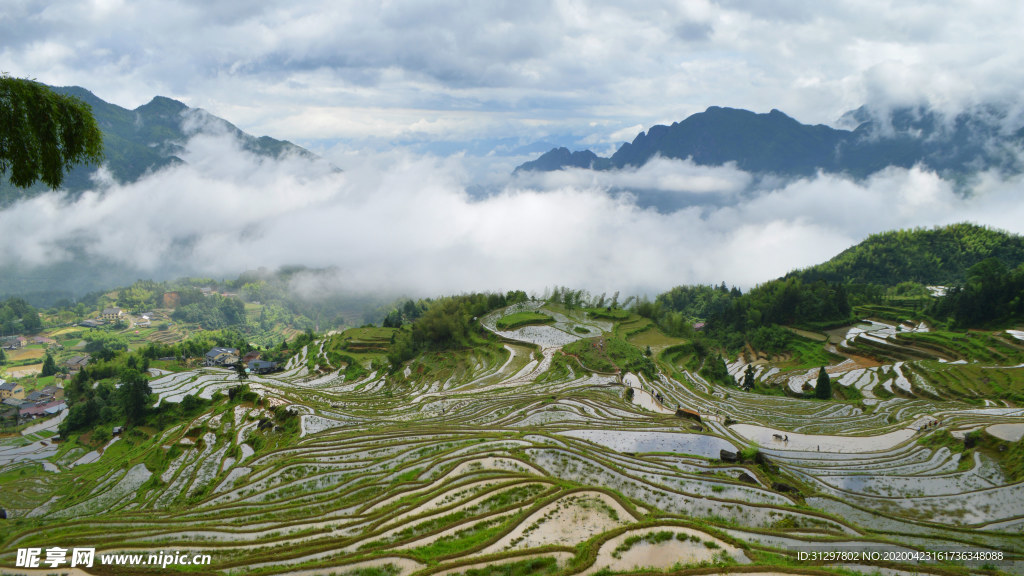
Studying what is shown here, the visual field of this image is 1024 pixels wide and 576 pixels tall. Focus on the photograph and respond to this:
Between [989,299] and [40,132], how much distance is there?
87.5 meters

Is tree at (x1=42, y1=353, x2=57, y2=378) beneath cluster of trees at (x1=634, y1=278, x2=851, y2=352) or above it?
beneath

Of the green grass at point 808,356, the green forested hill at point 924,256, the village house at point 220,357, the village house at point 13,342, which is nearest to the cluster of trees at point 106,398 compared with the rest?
the village house at point 220,357

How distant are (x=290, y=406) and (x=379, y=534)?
2266 centimetres

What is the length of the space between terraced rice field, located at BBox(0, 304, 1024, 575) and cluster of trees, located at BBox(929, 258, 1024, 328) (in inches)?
1234

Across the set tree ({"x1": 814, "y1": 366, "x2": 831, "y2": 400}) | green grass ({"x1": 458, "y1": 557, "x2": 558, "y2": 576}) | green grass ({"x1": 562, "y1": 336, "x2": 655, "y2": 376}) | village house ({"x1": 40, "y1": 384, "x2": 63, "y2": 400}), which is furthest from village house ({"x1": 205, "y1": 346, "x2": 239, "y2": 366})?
tree ({"x1": 814, "y1": 366, "x2": 831, "y2": 400})

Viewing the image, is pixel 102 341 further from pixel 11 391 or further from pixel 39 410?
pixel 39 410

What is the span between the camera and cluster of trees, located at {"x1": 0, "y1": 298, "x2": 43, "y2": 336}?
12256cm

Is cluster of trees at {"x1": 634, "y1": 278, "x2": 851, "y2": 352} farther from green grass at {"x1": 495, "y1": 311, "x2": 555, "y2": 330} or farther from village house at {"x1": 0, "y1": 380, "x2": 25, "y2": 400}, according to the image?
village house at {"x1": 0, "y1": 380, "x2": 25, "y2": 400}

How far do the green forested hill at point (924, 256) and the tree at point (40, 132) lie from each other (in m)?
138

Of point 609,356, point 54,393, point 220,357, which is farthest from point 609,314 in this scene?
point 54,393

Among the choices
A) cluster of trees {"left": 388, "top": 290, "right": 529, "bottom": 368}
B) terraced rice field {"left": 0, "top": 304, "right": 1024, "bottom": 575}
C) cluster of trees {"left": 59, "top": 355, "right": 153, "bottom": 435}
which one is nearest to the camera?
terraced rice field {"left": 0, "top": 304, "right": 1024, "bottom": 575}

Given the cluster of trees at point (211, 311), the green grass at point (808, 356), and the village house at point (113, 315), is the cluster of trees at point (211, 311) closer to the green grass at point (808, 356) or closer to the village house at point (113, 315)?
the village house at point (113, 315)

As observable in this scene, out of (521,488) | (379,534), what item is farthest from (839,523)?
(379,534)

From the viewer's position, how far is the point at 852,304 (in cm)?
8369
